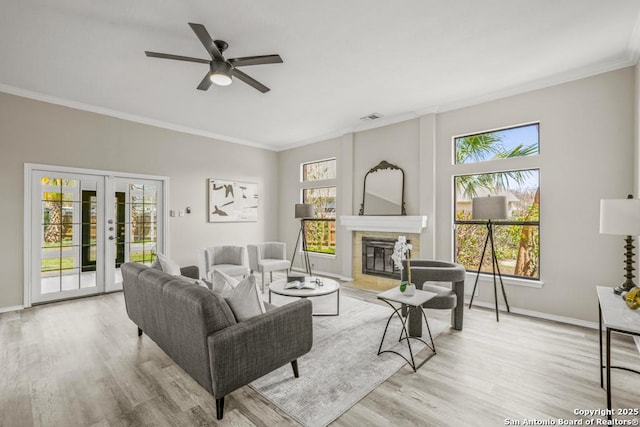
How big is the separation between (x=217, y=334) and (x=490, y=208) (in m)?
3.32

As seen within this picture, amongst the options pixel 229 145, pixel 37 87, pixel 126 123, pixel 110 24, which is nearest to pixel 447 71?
pixel 110 24

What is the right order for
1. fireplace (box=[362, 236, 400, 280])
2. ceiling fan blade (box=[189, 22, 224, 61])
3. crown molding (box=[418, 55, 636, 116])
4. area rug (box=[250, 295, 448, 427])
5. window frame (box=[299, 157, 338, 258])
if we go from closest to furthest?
area rug (box=[250, 295, 448, 427]) < ceiling fan blade (box=[189, 22, 224, 61]) < crown molding (box=[418, 55, 636, 116]) < fireplace (box=[362, 236, 400, 280]) < window frame (box=[299, 157, 338, 258])

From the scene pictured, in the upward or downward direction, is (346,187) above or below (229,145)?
below

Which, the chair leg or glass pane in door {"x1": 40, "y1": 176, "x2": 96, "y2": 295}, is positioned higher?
glass pane in door {"x1": 40, "y1": 176, "x2": 96, "y2": 295}

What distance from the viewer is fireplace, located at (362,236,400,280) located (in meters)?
5.07

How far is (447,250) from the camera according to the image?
175 inches

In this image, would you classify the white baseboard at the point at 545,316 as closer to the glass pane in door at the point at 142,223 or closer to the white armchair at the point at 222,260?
the white armchair at the point at 222,260

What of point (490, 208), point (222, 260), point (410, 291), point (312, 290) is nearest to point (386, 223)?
point (490, 208)

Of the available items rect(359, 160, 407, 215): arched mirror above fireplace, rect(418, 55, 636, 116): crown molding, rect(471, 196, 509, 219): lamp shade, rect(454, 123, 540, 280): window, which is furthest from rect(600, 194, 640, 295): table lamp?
rect(359, 160, 407, 215): arched mirror above fireplace

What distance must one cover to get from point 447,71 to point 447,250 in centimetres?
250

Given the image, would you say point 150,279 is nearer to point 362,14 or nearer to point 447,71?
point 362,14

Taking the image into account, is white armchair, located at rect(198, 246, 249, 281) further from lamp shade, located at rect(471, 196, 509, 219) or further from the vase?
lamp shade, located at rect(471, 196, 509, 219)

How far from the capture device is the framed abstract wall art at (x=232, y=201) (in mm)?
5895

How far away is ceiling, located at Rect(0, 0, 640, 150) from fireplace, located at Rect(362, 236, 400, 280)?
89.6 inches
